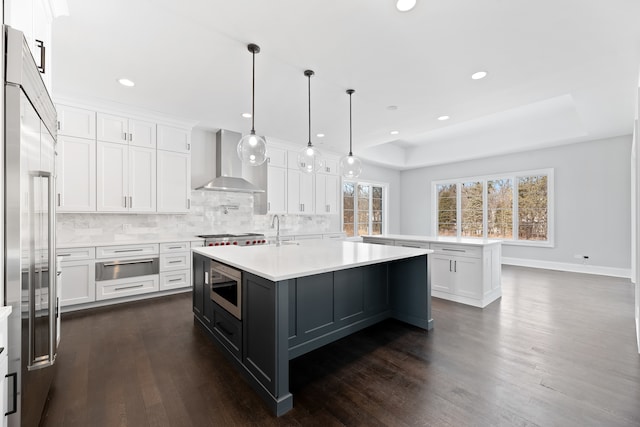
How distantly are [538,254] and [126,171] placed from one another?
8098 mm

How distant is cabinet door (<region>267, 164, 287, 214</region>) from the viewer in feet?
18.0

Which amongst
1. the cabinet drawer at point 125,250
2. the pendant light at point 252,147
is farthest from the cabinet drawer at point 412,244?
the cabinet drawer at point 125,250

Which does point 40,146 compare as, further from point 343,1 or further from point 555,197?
point 555,197

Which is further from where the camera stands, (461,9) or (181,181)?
(181,181)

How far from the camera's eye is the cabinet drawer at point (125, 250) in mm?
3611

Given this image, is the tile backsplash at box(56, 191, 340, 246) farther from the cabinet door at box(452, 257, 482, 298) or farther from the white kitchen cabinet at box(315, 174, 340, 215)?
the cabinet door at box(452, 257, 482, 298)

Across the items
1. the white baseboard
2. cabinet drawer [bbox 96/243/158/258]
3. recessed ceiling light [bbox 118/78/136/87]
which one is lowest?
the white baseboard

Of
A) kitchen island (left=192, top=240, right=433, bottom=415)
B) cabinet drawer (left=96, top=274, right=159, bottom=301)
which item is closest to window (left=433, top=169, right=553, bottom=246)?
kitchen island (left=192, top=240, right=433, bottom=415)

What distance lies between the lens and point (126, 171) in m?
3.97

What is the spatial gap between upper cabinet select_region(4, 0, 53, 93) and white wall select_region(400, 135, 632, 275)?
8000 mm

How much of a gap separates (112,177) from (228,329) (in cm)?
298

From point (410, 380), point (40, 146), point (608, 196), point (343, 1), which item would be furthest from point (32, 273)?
point (608, 196)

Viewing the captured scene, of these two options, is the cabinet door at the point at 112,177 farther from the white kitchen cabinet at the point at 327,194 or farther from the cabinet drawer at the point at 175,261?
the white kitchen cabinet at the point at 327,194

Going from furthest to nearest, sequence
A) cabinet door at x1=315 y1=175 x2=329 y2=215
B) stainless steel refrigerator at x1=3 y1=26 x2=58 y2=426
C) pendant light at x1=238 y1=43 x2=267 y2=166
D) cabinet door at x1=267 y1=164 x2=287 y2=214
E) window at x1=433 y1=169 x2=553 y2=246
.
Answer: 1. cabinet door at x1=315 y1=175 x2=329 y2=215
2. window at x1=433 y1=169 x2=553 y2=246
3. cabinet door at x1=267 y1=164 x2=287 y2=214
4. pendant light at x1=238 y1=43 x2=267 y2=166
5. stainless steel refrigerator at x1=3 y1=26 x2=58 y2=426
